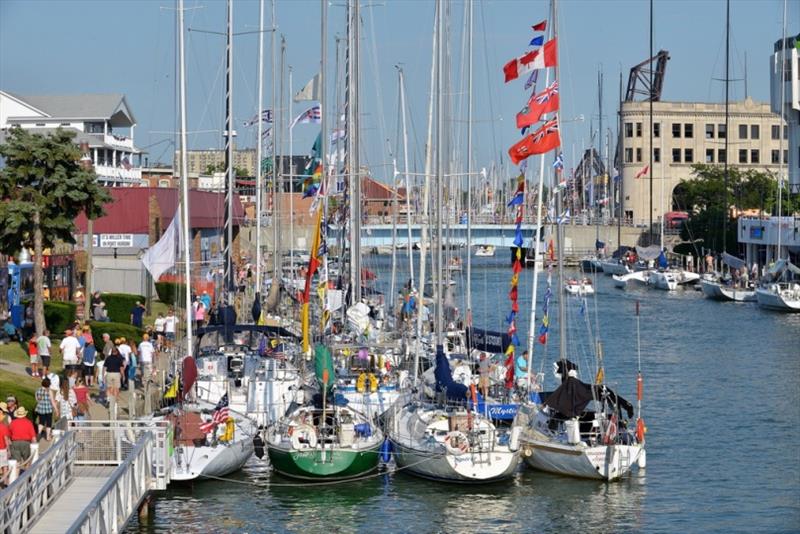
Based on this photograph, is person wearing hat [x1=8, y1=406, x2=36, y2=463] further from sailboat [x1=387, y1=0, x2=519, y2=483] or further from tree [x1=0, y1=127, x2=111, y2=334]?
tree [x1=0, y1=127, x2=111, y2=334]

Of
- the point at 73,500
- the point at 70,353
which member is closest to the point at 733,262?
the point at 70,353

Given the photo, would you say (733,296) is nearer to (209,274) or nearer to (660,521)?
(209,274)

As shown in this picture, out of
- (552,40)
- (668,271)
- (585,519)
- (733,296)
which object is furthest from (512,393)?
(668,271)

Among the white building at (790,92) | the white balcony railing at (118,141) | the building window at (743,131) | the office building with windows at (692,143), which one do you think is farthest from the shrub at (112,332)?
the building window at (743,131)

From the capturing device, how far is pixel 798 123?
107 m

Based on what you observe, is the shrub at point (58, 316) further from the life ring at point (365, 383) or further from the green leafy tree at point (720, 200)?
the green leafy tree at point (720, 200)

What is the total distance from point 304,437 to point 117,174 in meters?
80.6

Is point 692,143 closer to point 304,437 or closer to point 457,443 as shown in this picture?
point 457,443

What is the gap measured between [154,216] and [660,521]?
4432 cm

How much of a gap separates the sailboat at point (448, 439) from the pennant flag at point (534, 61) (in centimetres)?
803

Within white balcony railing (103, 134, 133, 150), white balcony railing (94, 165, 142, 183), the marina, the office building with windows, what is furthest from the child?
the office building with windows

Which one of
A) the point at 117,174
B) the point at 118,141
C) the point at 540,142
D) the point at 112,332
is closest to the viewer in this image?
the point at 540,142

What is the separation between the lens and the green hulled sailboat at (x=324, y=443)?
32125 mm

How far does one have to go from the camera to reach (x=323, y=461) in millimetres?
32125
